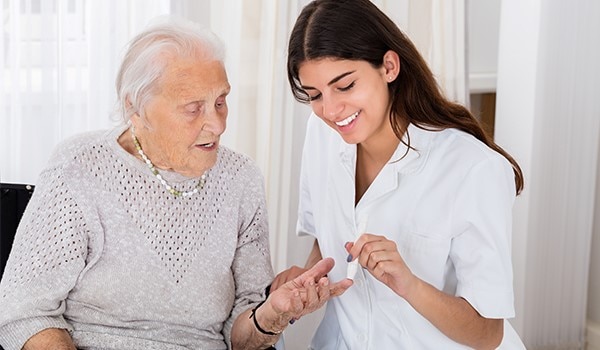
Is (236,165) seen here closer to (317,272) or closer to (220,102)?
(220,102)

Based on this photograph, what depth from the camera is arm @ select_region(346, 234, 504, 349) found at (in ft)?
5.90

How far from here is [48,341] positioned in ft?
6.23

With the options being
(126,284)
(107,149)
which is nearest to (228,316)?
(126,284)

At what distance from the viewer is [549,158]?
124 inches

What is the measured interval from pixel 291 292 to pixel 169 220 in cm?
32

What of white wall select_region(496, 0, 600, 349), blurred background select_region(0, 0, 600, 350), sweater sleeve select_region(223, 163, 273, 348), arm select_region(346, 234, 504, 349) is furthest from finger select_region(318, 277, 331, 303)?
white wall select_region(496, 0, 600, 349)

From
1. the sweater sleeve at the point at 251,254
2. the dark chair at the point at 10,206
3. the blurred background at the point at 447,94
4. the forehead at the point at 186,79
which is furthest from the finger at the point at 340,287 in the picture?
the blurred background at the point at 447,94

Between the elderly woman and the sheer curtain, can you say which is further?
the sheer curtain

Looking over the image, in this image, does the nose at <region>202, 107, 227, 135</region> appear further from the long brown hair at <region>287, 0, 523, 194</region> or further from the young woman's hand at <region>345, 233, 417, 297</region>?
the young woman's hand at <region>345, 233, 417, 297</region>

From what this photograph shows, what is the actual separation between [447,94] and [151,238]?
1.32 m

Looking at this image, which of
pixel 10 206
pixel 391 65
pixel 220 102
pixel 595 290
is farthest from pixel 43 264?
pixel 595 290

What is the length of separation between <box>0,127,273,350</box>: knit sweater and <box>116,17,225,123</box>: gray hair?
0.14 meters

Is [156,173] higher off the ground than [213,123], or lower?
lower

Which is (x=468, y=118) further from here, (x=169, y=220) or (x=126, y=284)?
(x=126, y=284)
